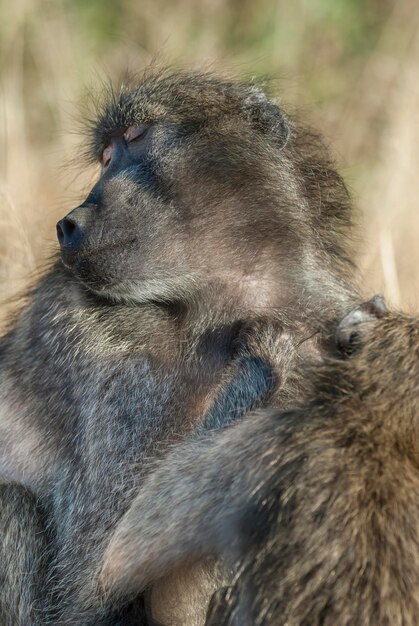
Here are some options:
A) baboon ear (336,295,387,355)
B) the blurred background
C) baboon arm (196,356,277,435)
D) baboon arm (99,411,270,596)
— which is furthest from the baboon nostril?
the blurred background

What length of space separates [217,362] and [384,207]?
2.68 meters

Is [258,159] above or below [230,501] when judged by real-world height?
above

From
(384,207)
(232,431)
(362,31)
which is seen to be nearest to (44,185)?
(384,207)

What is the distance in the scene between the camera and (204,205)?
295 centimetres

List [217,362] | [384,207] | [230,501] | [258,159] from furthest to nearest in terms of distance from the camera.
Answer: [384,207], [258,159], [217,362], [230,501]

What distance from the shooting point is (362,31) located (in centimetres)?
748

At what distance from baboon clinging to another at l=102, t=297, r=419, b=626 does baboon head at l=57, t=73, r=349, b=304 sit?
56 centimetres

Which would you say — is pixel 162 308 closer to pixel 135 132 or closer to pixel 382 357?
pixel 135 132

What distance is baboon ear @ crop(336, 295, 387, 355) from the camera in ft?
7.88

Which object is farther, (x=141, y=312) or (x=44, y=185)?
(x=44, y=185)

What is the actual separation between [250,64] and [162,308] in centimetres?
390

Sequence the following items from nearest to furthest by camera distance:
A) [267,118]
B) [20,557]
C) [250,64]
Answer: [20,557], [267,118], [250,64]

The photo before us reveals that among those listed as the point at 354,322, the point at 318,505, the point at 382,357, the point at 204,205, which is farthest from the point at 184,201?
the point at 318,505

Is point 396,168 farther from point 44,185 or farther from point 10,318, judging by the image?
point 10,318
